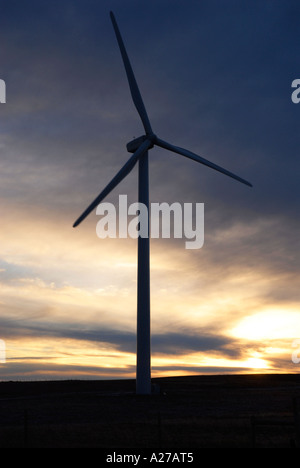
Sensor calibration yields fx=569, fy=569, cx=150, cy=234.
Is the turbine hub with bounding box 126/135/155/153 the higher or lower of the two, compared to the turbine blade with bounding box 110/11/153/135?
lower

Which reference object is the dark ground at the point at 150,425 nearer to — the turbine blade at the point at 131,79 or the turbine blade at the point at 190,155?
the turbine blade at the point at 190,155

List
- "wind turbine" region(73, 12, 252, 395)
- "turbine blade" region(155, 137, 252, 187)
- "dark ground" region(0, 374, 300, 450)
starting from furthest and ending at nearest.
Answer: "turbine blade" region(155, 137, 252, 187) < "wind turbine" region(73, 12, 252, 395) < "dark ground" region(0, 374, 300, 450)

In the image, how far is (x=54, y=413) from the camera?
4478 centimetres

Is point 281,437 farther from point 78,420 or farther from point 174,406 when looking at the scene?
point 174,406

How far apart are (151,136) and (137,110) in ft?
11.1

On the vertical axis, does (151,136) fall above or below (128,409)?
above

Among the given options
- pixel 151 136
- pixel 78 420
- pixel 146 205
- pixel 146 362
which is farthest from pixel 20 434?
pixel 151 136

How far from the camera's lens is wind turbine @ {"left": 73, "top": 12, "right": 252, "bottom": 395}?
59.9 meters

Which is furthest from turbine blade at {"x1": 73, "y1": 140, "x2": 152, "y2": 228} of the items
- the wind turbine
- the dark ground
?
the dark ground

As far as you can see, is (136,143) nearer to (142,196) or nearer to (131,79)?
(142,196)

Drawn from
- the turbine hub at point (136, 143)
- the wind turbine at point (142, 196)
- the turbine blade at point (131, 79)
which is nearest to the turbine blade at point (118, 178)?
the wind turbine at point (142, 196)

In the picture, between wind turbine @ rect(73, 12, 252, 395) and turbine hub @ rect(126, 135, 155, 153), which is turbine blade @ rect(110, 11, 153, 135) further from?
turbine hub @ rect(126, 135, 155, 153)
